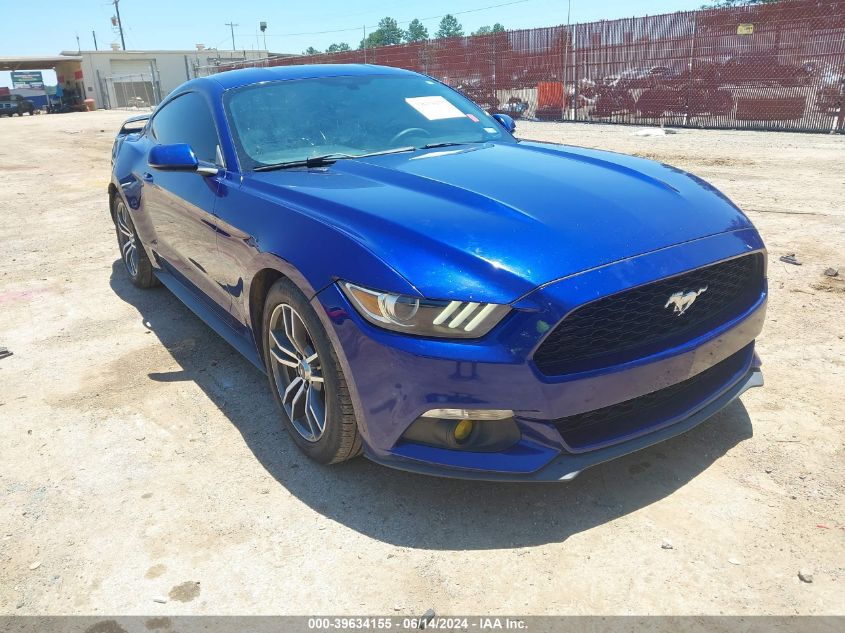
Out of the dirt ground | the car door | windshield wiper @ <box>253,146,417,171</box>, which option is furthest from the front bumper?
the car door

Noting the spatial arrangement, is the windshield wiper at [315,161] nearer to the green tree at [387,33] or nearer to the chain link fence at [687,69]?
the chain link fence at [687,69]

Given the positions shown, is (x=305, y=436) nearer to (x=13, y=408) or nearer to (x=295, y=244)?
(x=295, y=244)

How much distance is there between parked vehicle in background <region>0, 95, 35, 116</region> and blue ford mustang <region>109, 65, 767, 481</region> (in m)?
45.5

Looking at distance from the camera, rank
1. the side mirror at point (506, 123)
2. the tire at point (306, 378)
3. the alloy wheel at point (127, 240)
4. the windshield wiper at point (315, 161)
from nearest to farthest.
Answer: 1. the tire at point (306, 378)
2. the windshield wiper at point (315, 161)
3. the side mirror at point (506, 123)
4. the alloy wheel at point (127, 240)

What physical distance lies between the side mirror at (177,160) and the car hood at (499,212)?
1.30 ft

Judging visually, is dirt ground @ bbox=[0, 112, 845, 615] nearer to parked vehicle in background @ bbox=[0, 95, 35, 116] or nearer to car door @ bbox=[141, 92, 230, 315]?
car door @ bbox=[141, 92, 230, 315]

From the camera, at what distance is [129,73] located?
56156 mm

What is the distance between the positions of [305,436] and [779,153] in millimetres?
9972

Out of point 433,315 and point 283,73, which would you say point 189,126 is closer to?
point 283,73

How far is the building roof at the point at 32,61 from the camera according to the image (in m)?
52.5

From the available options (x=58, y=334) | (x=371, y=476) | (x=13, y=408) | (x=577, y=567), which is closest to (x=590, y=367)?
(x=577, y=567)

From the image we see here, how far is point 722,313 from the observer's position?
250 centimetres

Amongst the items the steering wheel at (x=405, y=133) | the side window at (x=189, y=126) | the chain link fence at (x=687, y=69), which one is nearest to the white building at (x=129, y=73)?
the chain link fence at (x=687, y=69)

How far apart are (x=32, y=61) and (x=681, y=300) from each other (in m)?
64.0
